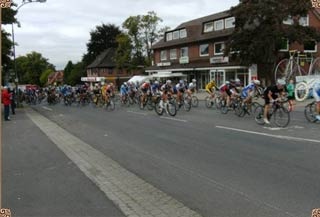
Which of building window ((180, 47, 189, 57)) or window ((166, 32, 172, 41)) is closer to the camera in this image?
building window ((180, 47, 189, 57))

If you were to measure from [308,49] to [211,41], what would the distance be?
10.7m

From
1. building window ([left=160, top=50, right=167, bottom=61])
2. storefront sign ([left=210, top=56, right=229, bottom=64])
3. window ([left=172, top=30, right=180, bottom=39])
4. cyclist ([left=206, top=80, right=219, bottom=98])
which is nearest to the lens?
cyclist ([left=206, top=80, right=219, bottom=98])

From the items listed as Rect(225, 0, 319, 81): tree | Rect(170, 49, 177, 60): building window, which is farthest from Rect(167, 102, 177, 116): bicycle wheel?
Rect(170, 49, 177, 60): building window

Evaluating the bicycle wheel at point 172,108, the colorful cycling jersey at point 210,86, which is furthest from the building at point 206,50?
the bicycle wheel at point 172,108

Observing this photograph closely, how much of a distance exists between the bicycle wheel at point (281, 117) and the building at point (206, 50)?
29.7 metres

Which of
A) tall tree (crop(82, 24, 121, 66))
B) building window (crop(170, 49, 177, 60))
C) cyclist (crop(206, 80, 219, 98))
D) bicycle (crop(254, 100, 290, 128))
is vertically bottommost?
bicycle (crop(254, 100, 290, 128))

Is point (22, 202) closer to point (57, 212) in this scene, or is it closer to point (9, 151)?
A: point (57, 212)

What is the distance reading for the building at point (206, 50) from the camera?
166 ft

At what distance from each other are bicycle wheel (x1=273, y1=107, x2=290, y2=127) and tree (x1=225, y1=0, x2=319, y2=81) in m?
23.3

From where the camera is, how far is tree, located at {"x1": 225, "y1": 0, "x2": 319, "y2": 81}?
3872cm

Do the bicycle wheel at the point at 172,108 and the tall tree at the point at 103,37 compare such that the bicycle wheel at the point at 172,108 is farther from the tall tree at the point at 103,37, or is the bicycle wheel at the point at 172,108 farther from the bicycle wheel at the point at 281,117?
the tall tree at the point at 103,37

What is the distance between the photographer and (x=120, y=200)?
6.58 metres

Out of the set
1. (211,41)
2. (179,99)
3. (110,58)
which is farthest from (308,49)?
(110,58)

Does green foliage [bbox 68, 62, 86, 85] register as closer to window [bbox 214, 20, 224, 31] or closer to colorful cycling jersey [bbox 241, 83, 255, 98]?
window [bbox 214, 20, 224, 31]
